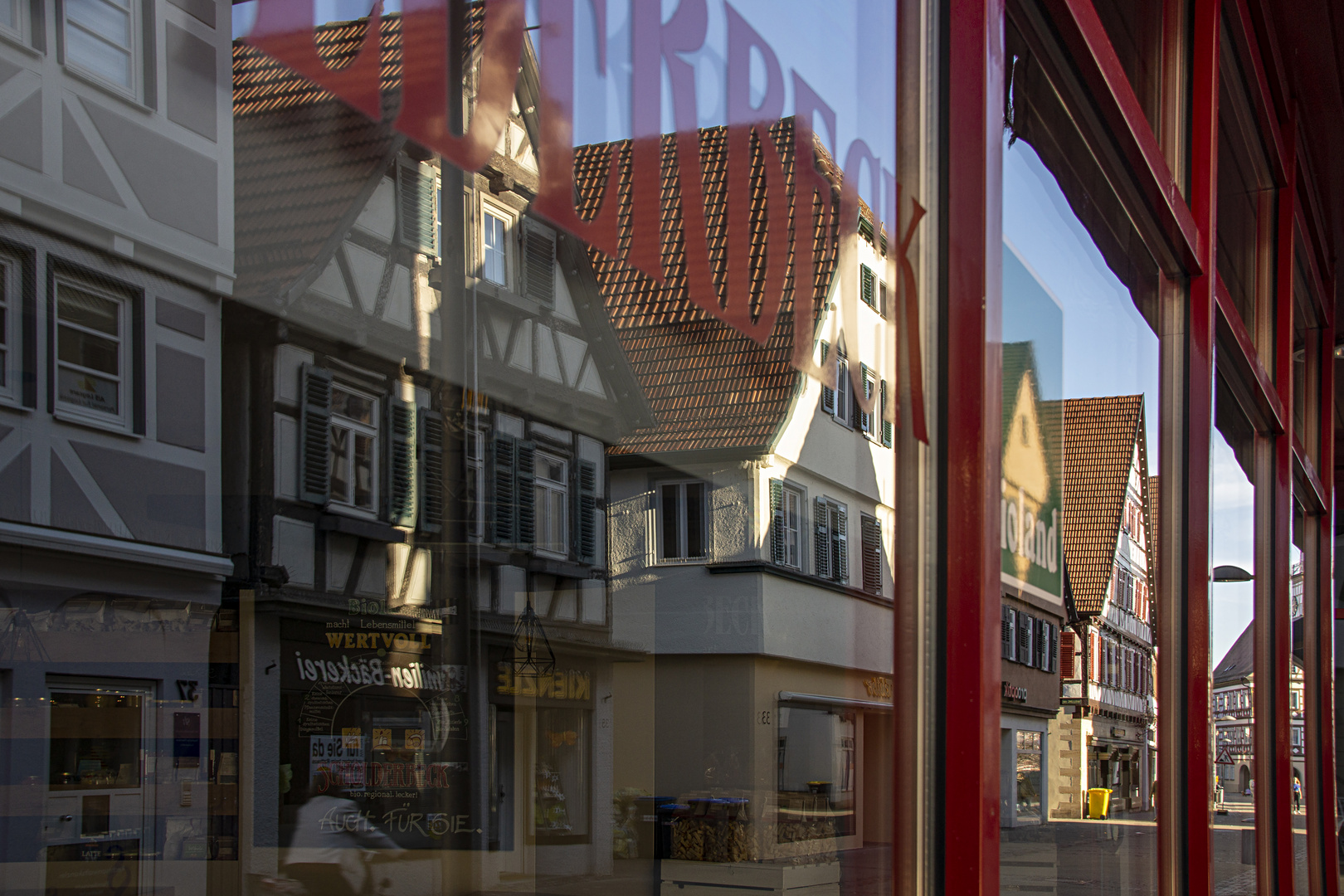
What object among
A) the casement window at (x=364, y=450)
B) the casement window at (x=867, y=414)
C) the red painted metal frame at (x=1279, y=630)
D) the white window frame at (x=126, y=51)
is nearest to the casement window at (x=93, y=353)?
the white window frame at (x=126, y=51)

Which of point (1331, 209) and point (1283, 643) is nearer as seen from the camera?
point (1283, 643)

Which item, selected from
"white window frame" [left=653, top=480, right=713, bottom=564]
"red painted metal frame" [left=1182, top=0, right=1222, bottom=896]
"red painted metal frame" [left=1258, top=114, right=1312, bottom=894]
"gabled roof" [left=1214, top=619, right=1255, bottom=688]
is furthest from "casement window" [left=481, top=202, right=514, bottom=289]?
"red painted metal frame" [left=1258, top=114, right=1312, bottom=894]

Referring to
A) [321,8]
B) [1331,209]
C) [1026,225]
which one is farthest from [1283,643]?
[321,8]

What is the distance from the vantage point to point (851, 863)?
1.10 meters

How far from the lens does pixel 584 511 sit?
11.0 feet

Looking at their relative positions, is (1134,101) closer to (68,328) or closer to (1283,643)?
(68,328)

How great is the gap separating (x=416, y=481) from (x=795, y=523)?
2.32m

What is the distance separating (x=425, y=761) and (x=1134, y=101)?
321 cm

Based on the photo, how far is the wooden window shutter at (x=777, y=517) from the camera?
1.41 metres

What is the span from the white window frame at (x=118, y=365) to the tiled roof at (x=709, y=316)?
1.62ft

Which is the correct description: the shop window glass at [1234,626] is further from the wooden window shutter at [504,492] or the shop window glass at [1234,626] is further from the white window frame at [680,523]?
the wooden window shutter at [504,492]

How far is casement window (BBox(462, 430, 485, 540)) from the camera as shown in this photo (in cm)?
402

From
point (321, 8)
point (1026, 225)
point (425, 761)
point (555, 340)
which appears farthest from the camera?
point (425, 761)

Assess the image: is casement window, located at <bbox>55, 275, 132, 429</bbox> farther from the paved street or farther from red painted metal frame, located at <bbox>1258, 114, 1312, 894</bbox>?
red painted metal frame, located at <bbox>1258, 114, 1312, 894</bbox>
